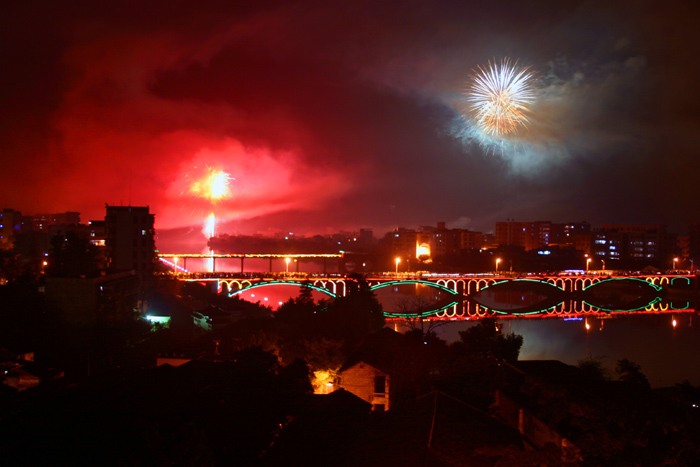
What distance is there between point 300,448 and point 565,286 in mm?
34072

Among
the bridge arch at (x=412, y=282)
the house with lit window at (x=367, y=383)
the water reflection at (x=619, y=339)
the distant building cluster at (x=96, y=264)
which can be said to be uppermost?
the distant building cluster at (x=96, y=264)

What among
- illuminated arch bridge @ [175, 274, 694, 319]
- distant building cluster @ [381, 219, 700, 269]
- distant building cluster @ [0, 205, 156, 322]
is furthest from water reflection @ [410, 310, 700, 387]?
distant building cluster @ [381, 219, 700, 269]

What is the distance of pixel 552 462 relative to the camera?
5.45 metres

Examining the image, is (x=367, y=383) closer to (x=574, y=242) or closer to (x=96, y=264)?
(x=96, y=264)

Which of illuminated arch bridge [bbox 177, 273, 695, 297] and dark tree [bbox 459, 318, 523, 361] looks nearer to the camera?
dark tree [bbox 459, 318, 523, 361]

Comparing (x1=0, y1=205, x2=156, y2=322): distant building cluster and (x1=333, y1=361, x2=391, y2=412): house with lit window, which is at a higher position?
(x1=0, y1=205, x2=156, y2=322): distant building cluster

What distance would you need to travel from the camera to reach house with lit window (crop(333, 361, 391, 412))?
10.7 meters

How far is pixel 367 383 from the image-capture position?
35.9 feet

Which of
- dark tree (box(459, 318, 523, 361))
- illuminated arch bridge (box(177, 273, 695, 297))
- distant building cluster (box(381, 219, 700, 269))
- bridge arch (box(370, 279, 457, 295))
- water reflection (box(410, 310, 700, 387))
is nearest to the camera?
dark tree (box(459, 318, 523, 361))

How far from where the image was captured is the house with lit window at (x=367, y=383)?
35.2 feet

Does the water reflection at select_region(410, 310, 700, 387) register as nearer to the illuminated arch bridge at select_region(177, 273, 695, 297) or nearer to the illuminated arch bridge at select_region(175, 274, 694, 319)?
the illuminated arch bridge at select_region(175, 274, 694, 319)

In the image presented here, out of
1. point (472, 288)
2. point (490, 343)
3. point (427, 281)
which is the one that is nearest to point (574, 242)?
point (472, 288)

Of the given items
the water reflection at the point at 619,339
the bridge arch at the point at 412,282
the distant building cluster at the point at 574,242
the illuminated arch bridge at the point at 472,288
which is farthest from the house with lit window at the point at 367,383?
the distant building cluster at the point at 574,242

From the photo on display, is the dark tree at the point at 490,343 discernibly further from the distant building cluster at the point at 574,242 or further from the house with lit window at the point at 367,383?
the distant building cluster at the point at 574,242
